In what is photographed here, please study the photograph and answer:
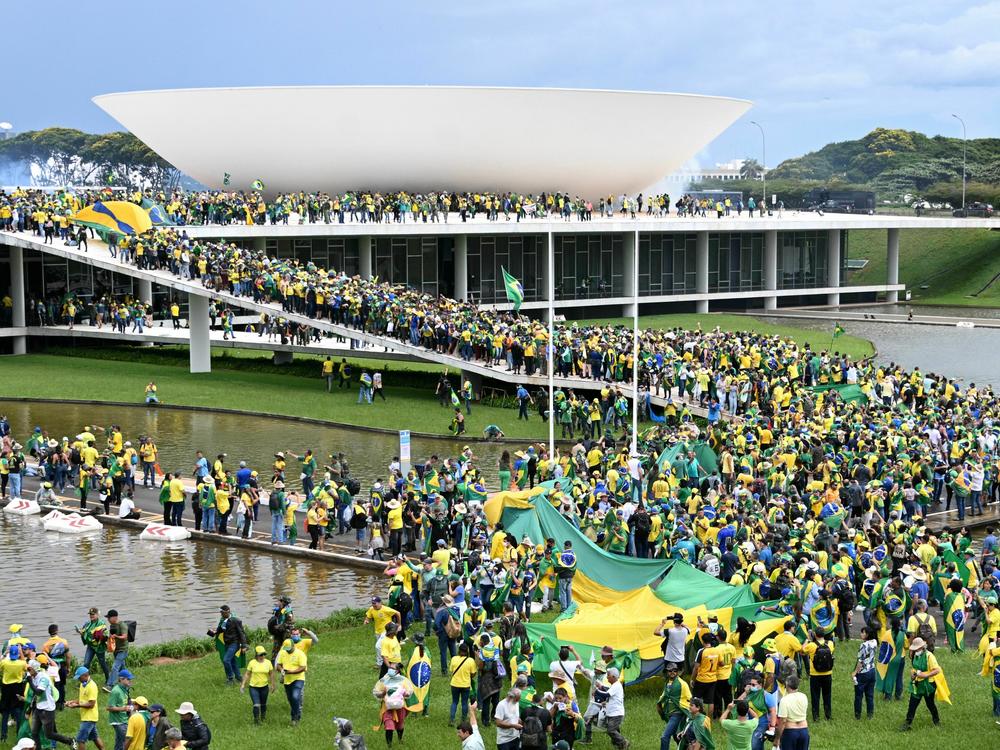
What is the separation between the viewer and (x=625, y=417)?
35500 millimetres

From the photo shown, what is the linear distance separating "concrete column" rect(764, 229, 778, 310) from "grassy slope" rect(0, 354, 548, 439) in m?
30.1

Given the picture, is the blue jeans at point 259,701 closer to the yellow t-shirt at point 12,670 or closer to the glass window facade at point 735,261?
the yellow t-shirt at point 12,670

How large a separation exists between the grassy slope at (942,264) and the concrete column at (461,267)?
23.1 m

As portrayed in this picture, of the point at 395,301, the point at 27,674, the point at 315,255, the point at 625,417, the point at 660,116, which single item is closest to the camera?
the point at 27,674

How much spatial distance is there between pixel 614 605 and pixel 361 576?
6384 mm

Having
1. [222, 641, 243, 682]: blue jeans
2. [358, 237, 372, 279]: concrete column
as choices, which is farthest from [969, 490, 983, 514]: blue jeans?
[358, 237, 372, 279]: concrete column

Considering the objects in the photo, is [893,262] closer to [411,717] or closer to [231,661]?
[231,661]

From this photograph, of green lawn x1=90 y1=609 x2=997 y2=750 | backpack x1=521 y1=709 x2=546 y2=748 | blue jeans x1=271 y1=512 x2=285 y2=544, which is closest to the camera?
backpack x1=521 y1=709 x2=546 y2=748

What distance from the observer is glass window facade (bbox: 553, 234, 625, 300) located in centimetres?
6322

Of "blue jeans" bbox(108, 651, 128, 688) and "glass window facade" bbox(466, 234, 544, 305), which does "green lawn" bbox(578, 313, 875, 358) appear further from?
"blue jeans" bbox(108, 651, 128, 688)

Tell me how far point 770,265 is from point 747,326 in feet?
35.6

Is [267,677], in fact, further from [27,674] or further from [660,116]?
[660,116]

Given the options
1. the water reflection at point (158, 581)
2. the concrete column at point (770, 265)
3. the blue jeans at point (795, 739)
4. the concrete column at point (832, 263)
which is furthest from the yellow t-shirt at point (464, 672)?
the concrete column at point (832, 263)

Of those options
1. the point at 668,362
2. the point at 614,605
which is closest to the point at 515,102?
the point at 668,362
